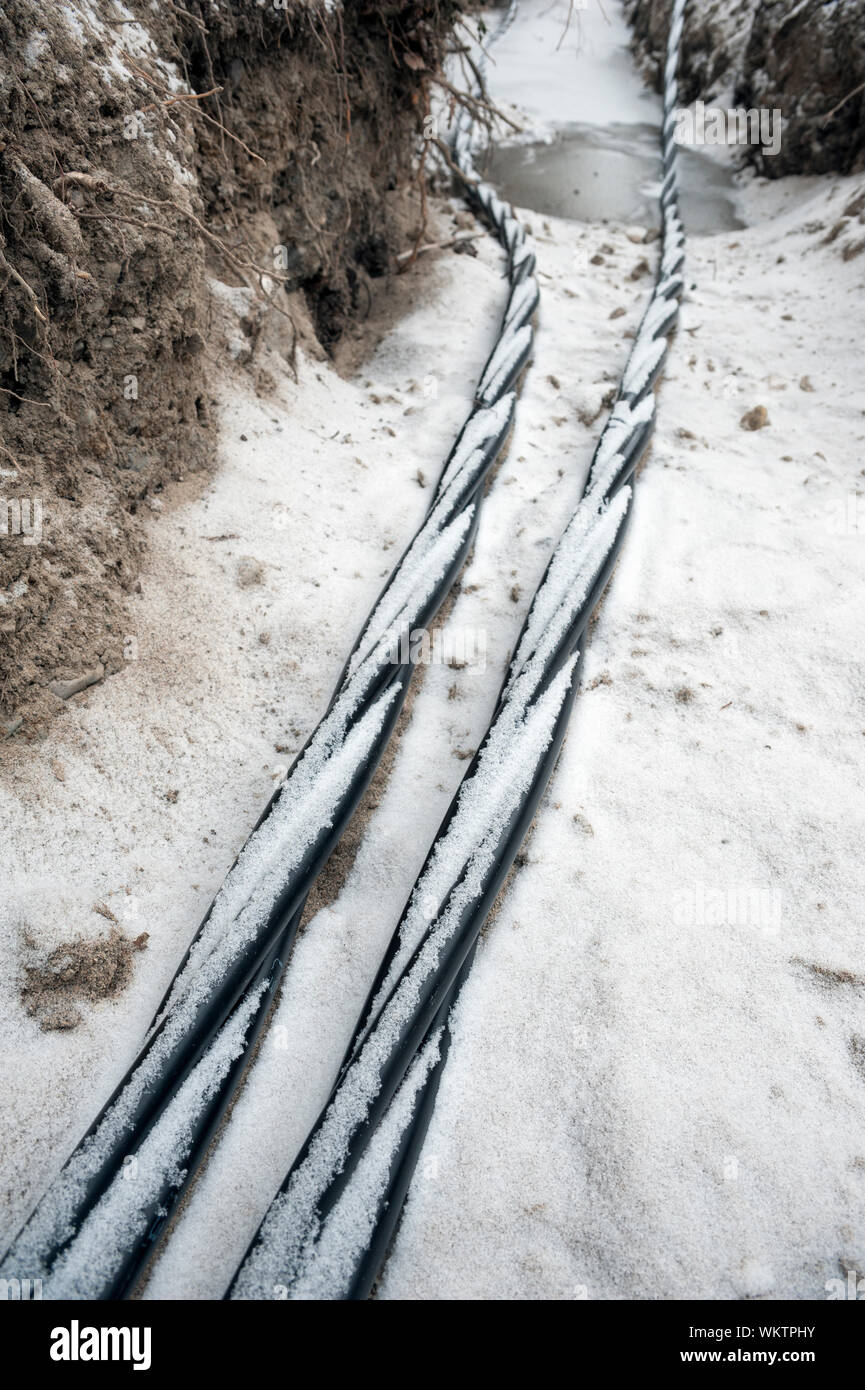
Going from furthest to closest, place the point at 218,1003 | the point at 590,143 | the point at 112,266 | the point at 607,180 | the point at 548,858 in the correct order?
1. the point at 590,143
2. the point at 607,180
3. the point at 112,266
4. the point at 548,858
5. the point at 218,1003

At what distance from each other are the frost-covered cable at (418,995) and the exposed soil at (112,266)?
0.64 metres

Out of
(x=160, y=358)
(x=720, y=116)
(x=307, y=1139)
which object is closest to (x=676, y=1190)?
(x=307, y=1139)

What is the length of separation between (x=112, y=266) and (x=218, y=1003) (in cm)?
120

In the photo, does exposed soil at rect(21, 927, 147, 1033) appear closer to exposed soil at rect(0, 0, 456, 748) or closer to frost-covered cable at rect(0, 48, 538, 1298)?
frost-covered cable at rect(0, 48, 538, 1298)

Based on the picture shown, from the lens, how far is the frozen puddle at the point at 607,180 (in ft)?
11.7

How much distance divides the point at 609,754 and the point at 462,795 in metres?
0.30

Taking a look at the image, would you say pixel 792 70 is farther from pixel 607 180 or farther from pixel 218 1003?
pixel 218 1003

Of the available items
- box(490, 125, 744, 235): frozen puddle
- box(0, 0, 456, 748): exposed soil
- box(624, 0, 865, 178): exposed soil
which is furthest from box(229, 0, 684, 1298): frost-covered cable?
box(490, 125, 744, 235): frozen puddle

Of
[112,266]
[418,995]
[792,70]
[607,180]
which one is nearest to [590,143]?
[607,180]

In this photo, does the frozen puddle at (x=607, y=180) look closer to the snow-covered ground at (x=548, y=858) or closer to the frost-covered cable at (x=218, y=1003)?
the snow-covered ground at (x=548, y=858)

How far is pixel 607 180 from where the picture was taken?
12.6 feet

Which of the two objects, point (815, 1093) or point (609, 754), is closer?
point (815, 1093)

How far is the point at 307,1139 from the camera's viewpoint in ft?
2.74
